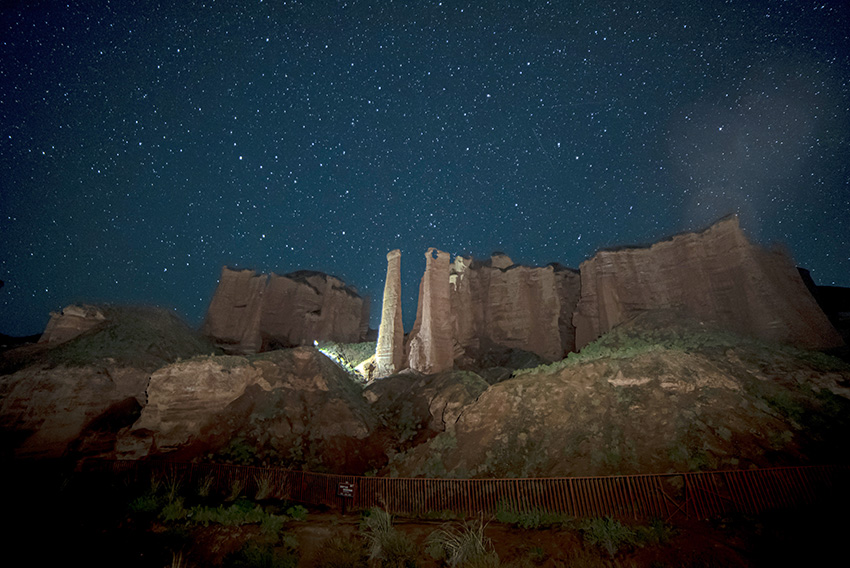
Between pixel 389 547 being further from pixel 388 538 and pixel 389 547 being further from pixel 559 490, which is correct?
pixel 559 490

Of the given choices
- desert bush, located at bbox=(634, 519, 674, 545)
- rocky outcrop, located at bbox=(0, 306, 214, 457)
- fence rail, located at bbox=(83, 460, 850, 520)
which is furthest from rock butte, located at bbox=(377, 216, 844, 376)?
desert bush, located at bbox=(634, 519, 674, 545)

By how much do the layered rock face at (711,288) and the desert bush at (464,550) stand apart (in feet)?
82.9

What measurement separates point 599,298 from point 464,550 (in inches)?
1185

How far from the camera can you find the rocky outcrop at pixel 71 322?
3050 cm

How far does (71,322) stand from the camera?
31297 millimetres

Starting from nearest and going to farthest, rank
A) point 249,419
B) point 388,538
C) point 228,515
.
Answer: point 388,538 < point 228,515 < point 249,419

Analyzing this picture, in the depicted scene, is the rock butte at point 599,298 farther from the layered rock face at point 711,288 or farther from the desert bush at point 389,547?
the desert bush at point 389,547

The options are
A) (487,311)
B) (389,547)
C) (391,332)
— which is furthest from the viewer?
(487,311)

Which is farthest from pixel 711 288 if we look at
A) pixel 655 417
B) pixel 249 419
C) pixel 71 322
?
pixel 71 322

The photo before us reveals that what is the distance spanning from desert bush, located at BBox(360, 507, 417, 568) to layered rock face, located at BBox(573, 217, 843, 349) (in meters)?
26.7

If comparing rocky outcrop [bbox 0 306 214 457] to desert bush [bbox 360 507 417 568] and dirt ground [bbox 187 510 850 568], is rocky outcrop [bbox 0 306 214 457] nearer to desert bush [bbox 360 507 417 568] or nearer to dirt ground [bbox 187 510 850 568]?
dirt ground [bbox 187 510 850 568]

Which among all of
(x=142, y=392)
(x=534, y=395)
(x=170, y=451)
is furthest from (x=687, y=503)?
(x=142, y=392)

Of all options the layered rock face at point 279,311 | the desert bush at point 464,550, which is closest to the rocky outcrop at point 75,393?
the layered rock face at point 279,311

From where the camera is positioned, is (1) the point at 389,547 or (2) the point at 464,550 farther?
(1) the point at 389,547
